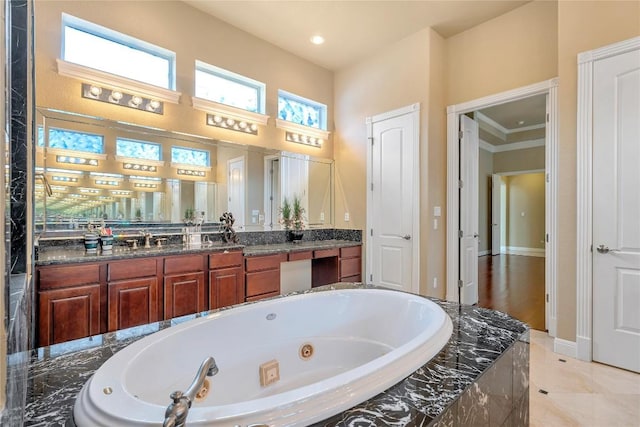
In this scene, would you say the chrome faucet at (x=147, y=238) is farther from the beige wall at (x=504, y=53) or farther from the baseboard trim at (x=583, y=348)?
the baseboard trim at (x=583, y=348)

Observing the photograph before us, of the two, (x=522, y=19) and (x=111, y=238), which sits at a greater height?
(x=522, y=19)

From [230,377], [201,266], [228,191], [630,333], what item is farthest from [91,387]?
[630,333]

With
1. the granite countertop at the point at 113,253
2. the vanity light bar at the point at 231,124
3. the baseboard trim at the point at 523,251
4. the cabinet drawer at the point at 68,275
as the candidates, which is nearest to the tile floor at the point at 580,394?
the granite countertop at the point at 113,253

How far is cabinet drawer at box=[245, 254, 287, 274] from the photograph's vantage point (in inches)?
121

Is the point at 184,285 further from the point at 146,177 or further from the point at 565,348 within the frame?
the point at 565,348

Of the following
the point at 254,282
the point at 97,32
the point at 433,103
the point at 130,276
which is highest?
the point at 97,32

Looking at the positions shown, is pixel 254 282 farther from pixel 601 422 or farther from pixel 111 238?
pixel 601 422

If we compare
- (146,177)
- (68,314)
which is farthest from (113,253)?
(146,177)

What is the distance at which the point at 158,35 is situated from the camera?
301 centimetres

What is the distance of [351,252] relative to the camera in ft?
13.4

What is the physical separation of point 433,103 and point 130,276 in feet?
11.2

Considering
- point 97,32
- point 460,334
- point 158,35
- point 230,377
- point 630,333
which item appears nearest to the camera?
point 460,334

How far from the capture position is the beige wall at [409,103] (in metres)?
3.52

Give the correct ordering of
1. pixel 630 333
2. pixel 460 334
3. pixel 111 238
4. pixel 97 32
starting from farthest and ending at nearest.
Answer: pixel 97 32
pixel 111 238
pixel 630 333
pixel 460 334
